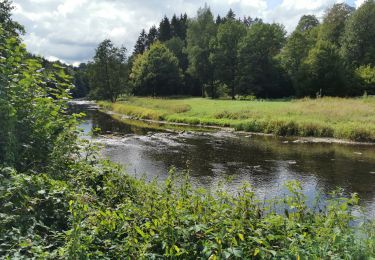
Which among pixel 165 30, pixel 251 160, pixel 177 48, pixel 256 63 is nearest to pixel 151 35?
pixel 165 30

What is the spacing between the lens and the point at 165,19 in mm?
112500

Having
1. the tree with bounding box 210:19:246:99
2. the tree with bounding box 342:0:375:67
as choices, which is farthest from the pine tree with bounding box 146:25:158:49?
the tree with bounding box 342:0:375:67

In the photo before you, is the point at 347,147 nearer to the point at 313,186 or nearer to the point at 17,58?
the point at 313,186

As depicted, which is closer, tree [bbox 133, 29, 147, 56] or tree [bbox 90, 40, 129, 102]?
tree [bbox 90, 40, 129, 102]

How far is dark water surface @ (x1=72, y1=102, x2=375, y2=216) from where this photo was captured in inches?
641

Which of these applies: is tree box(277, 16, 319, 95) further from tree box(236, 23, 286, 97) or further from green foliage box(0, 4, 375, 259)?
green foliage box(0, 4, 375, 259)

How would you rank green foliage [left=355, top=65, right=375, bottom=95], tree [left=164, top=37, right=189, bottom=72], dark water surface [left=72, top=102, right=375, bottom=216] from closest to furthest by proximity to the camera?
dark water surface [left=72, top=102, right=375, bottom=216]
green foliage [left=355, top=65, right=375, bottom=95]
tree [left=164, top=37, right=189, bottom=72]

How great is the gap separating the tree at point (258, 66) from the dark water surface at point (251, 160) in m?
37.8

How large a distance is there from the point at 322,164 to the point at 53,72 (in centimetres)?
1703

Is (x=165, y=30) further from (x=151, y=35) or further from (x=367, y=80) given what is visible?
(x=367, y=80)

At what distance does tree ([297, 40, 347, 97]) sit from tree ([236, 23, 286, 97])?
9302 mm

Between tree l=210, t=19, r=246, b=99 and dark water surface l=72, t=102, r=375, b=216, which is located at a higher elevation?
tree l=210, t=19, r=246, b=99

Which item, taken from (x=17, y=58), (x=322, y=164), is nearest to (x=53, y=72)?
(x=17, y=58)

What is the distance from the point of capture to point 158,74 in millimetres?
78625
